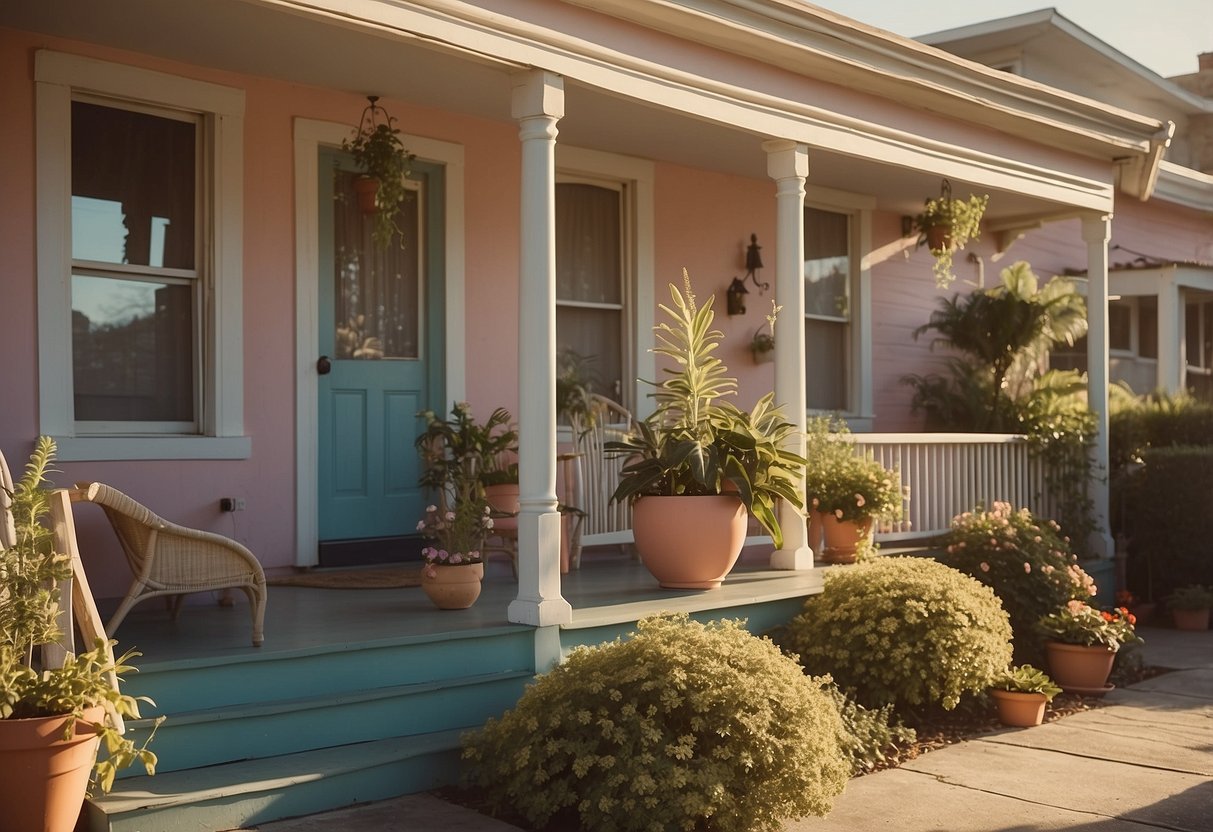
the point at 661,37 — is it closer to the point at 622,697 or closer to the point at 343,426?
the point at 343,426

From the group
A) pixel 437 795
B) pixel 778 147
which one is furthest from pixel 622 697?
pixel 778 147

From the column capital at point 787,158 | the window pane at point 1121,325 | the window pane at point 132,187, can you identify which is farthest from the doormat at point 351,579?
the window pane at point 1121,325

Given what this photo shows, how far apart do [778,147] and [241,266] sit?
2.92 metres

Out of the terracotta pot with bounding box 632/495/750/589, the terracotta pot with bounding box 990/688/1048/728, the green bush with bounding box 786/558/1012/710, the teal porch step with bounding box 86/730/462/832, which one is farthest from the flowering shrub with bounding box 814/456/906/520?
the teal porch step with bounding box 86/730/462/832

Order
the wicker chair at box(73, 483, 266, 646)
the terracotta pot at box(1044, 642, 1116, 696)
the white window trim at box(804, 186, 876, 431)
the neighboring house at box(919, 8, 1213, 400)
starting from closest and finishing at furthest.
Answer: the wicker chair at box(73, 483, 266, 646) → the terracotta pot at box(1044, 642, 1116, 696) → the white window trim at box(804, 186, 876, 431) → the neighboring house at box(919, 8, 1213, 400)

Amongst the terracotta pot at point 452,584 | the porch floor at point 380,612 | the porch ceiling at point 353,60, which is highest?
the porch ceiling at point 353,60

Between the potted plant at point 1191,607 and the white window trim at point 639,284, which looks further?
the potted plant at point 1191,607

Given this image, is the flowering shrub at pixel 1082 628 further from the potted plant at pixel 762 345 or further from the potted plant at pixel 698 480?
the potted plant at pixel 762 345

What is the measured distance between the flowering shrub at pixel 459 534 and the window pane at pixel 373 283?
1586 mm

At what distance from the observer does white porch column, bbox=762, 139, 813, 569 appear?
685cm

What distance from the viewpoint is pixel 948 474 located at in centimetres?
859

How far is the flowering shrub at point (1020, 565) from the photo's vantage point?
7051 millimetres

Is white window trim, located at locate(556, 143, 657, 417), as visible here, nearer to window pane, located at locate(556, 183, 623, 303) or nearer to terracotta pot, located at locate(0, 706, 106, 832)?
window pane, located at locate(556, 183, 623, 303)

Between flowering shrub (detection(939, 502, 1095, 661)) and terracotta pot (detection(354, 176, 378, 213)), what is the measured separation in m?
3.92
